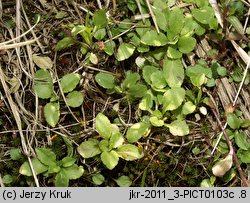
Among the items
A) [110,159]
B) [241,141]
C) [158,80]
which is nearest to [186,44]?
[158,80]

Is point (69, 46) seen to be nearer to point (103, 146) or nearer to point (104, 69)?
point (104, 69)

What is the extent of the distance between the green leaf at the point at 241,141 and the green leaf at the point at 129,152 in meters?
0.39

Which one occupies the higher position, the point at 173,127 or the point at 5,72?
the point at 5,72

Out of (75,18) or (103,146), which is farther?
(75,18)

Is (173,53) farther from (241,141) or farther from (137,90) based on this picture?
(241,141)

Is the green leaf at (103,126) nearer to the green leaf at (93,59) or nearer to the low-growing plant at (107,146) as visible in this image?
the low-growing plant at (107,146)

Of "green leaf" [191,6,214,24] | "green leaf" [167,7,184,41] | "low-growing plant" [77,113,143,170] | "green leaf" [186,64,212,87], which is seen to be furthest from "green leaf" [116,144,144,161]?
"green leaf" [191,6,214,24]

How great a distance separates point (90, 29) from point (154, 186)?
0.67 meters

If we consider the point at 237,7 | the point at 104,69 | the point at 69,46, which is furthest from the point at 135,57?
the point at 237,7

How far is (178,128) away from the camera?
1.92 m

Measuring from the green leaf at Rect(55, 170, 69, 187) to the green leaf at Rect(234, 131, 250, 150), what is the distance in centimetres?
68

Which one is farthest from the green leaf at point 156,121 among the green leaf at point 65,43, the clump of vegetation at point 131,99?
the green leaf at point 65,43

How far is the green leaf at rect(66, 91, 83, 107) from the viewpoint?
195cm

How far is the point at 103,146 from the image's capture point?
1903mm
